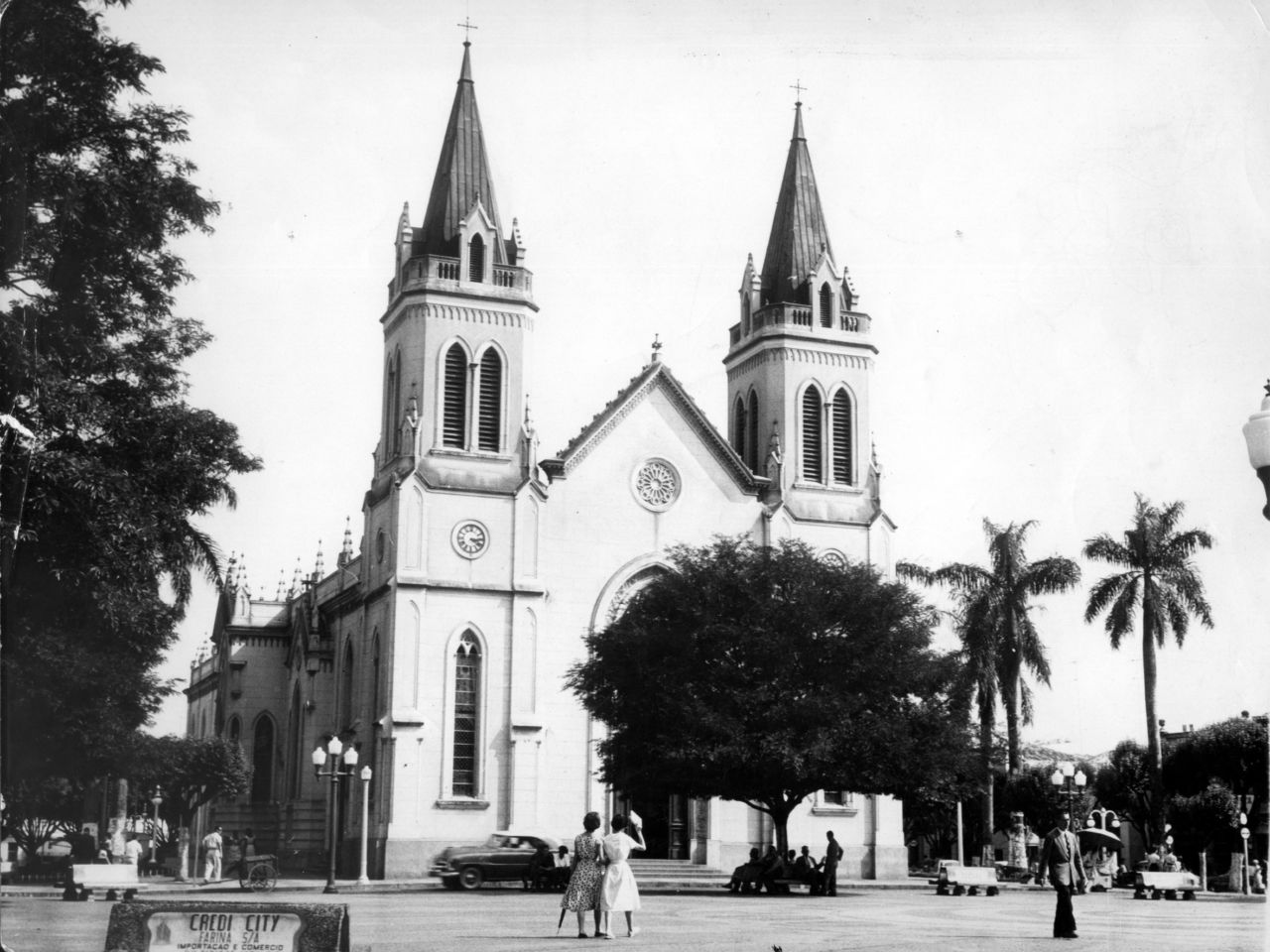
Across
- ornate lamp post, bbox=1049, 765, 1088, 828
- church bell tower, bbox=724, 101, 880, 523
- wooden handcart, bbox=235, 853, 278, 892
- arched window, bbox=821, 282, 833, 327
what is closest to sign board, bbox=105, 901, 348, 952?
wooden handcart, bbox=235, 853, 278, 892

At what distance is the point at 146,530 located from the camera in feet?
67.7

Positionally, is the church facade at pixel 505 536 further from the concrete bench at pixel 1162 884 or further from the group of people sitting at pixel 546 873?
the concrete bench at pixel 1162 884

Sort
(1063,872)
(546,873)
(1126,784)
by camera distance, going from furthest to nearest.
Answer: (1126,784)
(546,873)
(1063,872)

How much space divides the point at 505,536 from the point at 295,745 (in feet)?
34.3

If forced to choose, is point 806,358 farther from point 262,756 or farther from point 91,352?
point 91,352

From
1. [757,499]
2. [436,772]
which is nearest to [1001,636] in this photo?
[757,499]

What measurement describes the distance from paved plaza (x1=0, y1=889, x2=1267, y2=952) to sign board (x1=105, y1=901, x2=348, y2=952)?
2956mm

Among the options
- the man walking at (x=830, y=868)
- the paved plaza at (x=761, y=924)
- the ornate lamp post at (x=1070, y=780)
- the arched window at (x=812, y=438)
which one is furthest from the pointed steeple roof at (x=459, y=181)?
the paved plaza at (x=761, y=924)

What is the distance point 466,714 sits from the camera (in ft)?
147

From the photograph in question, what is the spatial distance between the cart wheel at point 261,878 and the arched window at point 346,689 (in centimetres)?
1261

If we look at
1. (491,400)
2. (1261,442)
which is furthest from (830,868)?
(1261,442)

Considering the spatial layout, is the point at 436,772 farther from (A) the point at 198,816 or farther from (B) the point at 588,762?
(A) the point at 198,816

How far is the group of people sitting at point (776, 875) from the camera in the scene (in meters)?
32.7

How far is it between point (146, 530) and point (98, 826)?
2983 cm
